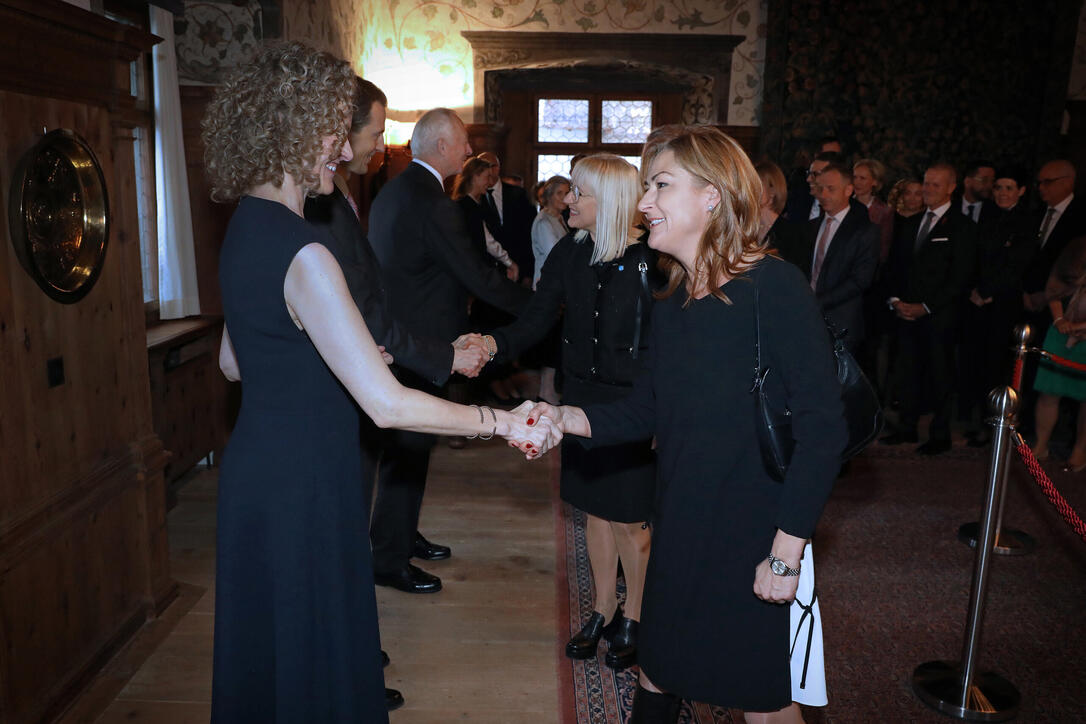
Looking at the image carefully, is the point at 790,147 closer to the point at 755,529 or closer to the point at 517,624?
the point at 517,624

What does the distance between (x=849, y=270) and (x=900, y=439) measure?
1.74 meters

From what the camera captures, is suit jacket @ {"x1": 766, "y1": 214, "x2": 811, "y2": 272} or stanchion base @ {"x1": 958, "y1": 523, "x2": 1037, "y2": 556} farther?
suit jacket @ {"x1": 766, "y1": 214, "x2": 811, "y2": 272}

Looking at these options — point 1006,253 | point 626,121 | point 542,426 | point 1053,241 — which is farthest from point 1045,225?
point 542,426

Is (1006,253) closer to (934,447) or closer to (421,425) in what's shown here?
(934,447)

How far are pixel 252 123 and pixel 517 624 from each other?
7.68 ft

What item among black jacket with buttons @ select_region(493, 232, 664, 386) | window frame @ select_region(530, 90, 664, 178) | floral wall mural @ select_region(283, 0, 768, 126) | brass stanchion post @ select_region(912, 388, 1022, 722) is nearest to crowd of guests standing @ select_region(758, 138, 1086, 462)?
brass stanchion post @ select_region(912, 388, 1022, 722)

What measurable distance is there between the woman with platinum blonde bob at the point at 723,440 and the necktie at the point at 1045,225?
5095 mm

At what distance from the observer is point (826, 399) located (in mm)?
1748

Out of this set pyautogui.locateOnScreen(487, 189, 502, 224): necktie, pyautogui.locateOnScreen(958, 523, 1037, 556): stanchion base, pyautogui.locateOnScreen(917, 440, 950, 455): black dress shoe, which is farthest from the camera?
pyautogui.locateOnScreen(487, 189, 502, 224): necktie

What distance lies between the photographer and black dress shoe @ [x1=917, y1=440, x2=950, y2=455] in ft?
19.1

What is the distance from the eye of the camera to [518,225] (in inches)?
318

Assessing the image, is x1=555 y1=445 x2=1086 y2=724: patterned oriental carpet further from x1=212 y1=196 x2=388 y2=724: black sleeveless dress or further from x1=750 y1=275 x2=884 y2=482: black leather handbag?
x1=750 y1=275 x2=884 y2=482: black leather handbag

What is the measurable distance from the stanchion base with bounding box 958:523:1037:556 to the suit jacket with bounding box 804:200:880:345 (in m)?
1.14

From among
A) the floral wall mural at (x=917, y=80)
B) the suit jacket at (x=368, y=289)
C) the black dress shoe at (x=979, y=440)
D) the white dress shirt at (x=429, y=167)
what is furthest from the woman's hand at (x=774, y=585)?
the floral wall mural at (x=917, y=80)
